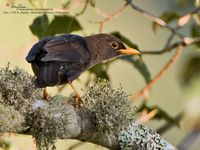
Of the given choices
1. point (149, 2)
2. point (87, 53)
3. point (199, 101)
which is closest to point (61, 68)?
point (87, 53)

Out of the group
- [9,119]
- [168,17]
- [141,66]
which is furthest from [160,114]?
[9,119]

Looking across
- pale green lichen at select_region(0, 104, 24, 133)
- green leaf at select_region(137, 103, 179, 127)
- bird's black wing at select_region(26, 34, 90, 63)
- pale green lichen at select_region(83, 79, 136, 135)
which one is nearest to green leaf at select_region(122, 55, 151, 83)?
green leaf at select_region(137, 103, 179, 127)

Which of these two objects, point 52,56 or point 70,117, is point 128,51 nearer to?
point 52,56

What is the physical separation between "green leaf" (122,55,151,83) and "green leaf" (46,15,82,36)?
988 millimetres

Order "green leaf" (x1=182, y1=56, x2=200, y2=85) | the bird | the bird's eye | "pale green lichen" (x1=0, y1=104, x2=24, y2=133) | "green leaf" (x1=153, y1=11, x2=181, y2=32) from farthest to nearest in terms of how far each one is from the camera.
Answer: "green leaf" (x1=182, y1=56, x2=200, y2=85), "green leaf" (x1=153, y1=11, x2=181, y2=32), the bird's eye, the bird, "pale green lichen" (x1=0, y1=104, x2=24, y2=133)

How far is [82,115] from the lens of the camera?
3496mm

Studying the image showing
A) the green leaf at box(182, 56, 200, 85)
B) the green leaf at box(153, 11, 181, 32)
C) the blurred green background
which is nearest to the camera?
the green leaf at box(153, 11, 181, 32)

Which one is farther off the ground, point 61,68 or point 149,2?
point 149,2

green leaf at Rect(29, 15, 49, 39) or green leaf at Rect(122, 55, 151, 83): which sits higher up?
green leaf at Rect(29, 15, 49, 39)

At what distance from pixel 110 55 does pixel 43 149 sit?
200 cm

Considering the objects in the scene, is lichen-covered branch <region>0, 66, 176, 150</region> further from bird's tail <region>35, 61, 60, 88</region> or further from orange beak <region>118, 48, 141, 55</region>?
orange beak <region>118, 48, 141, 55</region>

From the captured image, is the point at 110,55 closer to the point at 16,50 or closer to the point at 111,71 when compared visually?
the point at 16,50

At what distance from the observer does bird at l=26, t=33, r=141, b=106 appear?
12.1ft

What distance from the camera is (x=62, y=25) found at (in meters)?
→ 5.25
